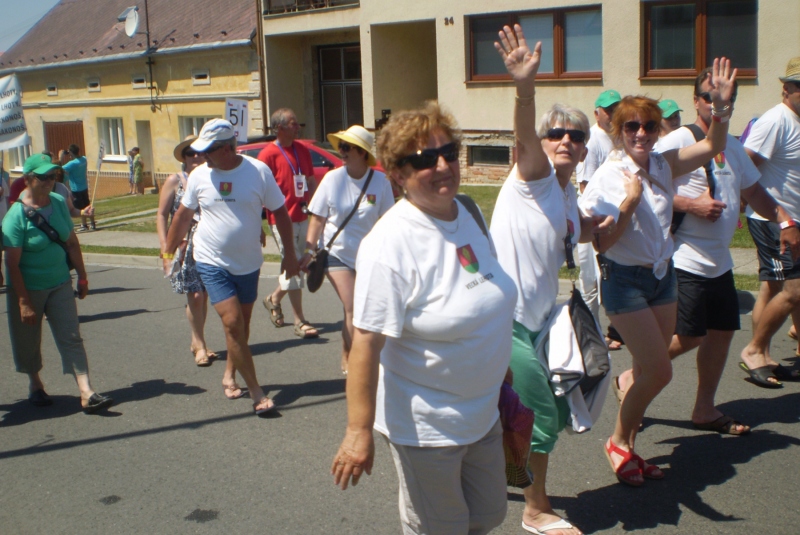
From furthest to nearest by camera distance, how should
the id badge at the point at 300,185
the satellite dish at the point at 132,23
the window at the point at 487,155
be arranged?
the satellite dish at the point at 132,23
the window at the point at 487,155
the id badge at the point at 300,185

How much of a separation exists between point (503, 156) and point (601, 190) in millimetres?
16313

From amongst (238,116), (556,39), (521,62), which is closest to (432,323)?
(521,62)

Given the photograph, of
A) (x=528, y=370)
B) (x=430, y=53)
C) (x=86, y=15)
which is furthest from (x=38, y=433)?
(x=86, y=15)

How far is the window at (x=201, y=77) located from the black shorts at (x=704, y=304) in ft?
77.3

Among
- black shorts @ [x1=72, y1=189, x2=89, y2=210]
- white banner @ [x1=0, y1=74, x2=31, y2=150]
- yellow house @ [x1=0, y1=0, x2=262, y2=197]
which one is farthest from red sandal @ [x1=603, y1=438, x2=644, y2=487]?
yellow house @ [x1=0, y1=0, x2=262, y2=197]

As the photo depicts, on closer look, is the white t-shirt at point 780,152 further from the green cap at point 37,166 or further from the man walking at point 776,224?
the green cap at point 37,166

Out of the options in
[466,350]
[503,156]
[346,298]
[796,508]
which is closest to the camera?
[466,350]

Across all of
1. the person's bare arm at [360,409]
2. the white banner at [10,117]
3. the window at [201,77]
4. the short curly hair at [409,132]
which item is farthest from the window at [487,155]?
the person's bare arm at [360,409]

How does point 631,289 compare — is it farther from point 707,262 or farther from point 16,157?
point 16,157

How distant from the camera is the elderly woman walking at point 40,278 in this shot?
5.83 m

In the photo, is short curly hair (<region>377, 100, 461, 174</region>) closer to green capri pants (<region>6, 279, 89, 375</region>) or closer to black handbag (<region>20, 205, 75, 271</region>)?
black handbag (<region>20, 205, 75, 271</region>)

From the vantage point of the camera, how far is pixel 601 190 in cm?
419

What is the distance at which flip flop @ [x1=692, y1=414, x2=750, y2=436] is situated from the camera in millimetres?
4891

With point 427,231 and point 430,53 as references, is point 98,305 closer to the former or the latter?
point 427,231
